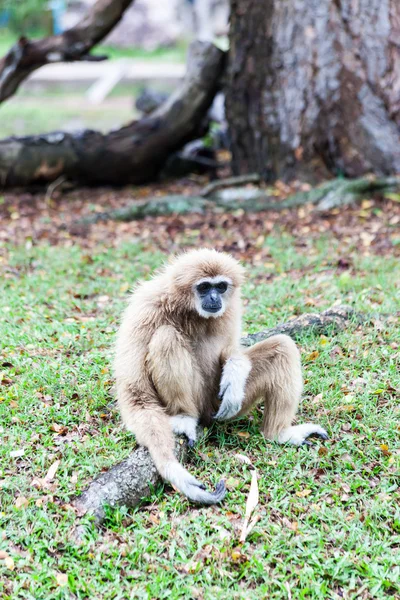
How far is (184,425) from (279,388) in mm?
711

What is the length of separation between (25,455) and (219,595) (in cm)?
168

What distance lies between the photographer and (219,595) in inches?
142

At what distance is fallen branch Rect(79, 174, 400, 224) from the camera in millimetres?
9891

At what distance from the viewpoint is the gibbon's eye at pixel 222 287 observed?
185 inches

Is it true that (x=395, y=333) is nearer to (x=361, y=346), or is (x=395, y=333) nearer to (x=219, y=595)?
(x=361, y=346)

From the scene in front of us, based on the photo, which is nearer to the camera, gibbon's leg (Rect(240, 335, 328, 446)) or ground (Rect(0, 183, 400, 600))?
ground (Rect(0, 183, 400, 600))

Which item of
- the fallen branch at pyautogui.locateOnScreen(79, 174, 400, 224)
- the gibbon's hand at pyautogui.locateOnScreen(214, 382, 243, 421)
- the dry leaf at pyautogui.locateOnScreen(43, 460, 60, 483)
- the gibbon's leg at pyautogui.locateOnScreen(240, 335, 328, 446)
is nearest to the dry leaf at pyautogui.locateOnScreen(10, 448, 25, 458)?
the dry leaf at pyautogui.locateOnScreen(43, 460, 60, 483)

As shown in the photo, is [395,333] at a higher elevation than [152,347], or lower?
lower

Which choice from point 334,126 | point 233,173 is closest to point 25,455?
point 334,126

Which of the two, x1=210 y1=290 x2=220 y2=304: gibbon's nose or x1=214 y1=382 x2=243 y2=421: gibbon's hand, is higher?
x1=210 y1=290 x2=220 y2=304: gibbon's nose

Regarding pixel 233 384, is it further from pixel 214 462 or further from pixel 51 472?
pixel 51 472

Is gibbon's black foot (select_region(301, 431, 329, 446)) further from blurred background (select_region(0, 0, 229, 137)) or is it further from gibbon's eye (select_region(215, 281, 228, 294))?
blurred background (select_region(0, 0, 229, 137))

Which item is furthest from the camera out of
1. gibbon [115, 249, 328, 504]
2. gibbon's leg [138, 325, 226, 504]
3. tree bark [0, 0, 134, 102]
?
tree bark [0, 0, 134, 102]

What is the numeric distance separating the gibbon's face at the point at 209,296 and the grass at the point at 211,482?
36.3 inches
